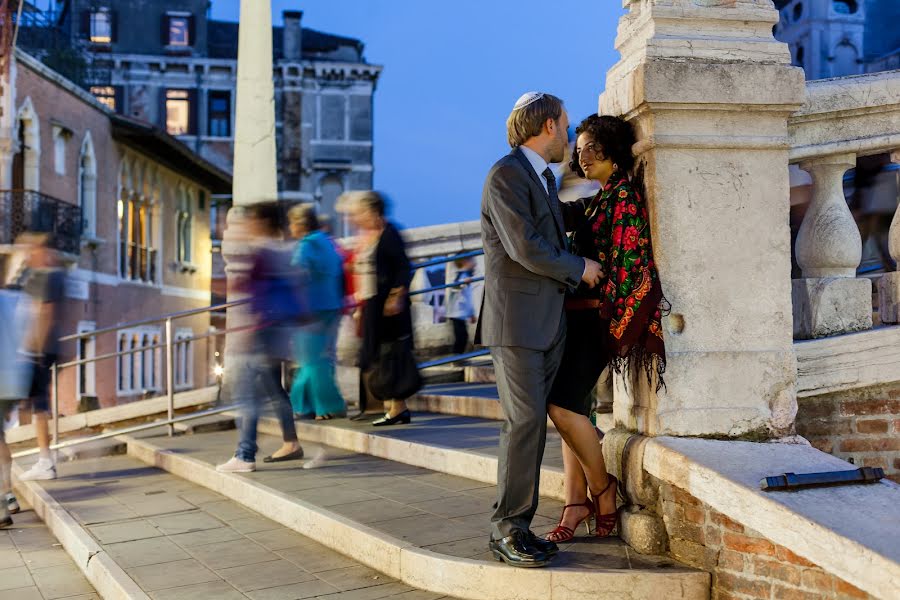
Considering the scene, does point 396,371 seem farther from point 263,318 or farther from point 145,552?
point 145,552

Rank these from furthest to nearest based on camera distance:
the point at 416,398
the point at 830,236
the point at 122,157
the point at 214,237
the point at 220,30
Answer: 1. the point at 220,30
2. the point at 214,237
3. the point at 122,157
4. the point at 416,398
5. the point at 830,236

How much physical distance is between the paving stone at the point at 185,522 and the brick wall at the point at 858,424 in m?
3.17

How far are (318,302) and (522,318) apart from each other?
3248mm

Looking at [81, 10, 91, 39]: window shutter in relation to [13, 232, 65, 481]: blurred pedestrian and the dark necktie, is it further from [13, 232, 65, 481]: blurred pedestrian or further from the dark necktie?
the dark necktie

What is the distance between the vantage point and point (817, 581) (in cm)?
351

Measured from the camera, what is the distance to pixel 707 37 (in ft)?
14.1

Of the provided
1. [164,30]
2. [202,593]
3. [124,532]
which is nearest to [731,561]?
[202,593]

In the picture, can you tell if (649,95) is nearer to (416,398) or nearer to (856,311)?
(856,311)

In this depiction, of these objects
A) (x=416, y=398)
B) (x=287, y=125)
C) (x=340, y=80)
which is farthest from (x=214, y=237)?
(x=416, y=398)

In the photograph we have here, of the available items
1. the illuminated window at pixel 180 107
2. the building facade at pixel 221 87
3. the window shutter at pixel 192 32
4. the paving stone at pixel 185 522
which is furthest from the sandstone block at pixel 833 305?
the window shutter at pixel 192 32

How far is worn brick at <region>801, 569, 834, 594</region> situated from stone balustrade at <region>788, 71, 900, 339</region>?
1322mm

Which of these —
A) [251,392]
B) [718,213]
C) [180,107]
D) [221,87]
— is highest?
[221,87]

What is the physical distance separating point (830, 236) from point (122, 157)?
24990mm

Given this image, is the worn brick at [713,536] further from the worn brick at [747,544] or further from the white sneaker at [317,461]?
the white sneaker at [317,461]
